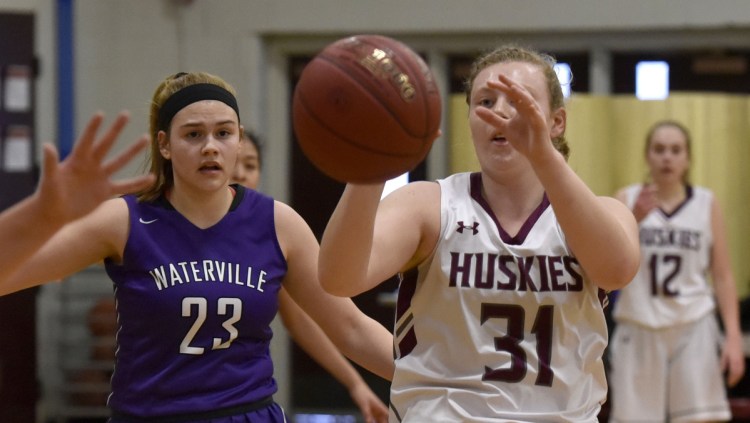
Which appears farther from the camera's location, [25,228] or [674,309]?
[674,309]

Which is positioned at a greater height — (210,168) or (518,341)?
→ (210,168)

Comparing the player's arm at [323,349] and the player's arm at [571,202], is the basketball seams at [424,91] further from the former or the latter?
the player's arm at [323,349]

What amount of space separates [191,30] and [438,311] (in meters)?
5.76

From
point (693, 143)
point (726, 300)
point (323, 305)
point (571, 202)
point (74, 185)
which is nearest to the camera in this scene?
point (74, 185)

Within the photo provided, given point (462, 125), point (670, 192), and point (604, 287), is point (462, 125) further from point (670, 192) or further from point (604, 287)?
point (604, 287)

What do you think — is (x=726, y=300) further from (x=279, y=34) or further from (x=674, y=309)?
(x=279, y=34)

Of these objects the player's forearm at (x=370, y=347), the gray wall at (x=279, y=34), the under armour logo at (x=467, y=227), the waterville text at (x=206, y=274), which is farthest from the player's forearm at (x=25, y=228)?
the gray wall at (x=279, y=34)

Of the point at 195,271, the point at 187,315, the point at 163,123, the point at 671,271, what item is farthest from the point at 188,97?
the point at 671,271

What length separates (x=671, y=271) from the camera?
6496 millimetres

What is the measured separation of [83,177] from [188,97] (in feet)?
3.42

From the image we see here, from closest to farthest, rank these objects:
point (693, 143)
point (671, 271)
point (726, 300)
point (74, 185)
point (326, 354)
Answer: point (74, 185) < point (326, 354) < point (726, 300) < point (671, 271) < point (693, 143)

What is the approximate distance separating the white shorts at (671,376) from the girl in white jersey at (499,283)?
3780 millimetres

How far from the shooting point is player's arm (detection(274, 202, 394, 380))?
3232mm

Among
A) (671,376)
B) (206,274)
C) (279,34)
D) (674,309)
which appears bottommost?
(671,376)
